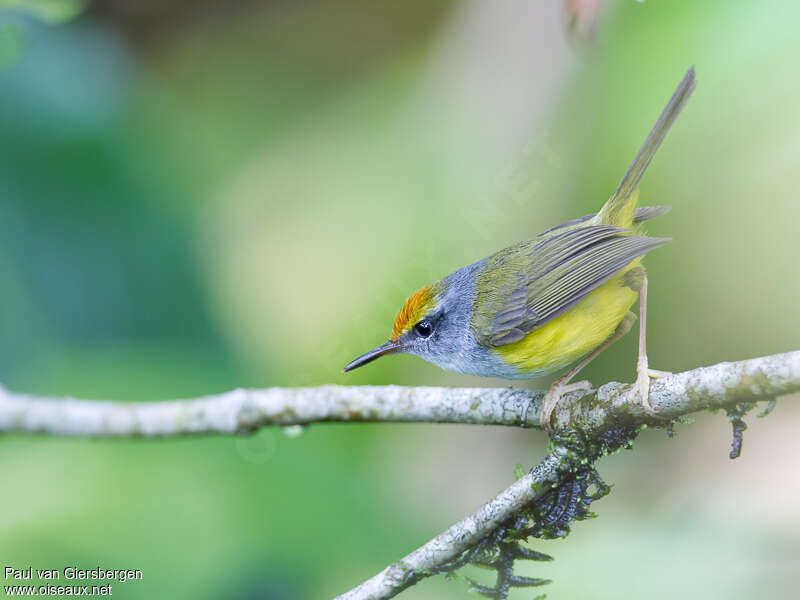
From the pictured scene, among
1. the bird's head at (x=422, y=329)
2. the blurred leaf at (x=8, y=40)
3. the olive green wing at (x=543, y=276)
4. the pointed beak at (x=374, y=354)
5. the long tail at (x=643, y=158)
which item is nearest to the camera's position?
the long tail at (x=643, y=158)

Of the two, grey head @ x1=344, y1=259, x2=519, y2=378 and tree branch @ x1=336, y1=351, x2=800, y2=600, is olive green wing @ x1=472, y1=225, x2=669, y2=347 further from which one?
tree branch @ x1=336, y1=351, x2=800, y2=600

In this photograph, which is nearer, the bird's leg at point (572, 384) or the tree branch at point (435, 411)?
the tree branch at point (435, 411)

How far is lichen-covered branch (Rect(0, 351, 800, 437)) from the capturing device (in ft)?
3.15

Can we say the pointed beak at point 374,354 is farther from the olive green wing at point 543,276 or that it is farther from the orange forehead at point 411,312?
the olive green wing at point 543,276

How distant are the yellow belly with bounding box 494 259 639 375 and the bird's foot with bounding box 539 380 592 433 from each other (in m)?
0.06

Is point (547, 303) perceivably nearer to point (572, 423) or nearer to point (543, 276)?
point (543, 276)

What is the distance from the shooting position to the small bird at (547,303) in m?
1.47

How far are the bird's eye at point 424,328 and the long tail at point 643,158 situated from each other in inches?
19.5

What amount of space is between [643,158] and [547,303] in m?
0.37

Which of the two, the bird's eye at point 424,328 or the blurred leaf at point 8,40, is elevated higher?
the blurred leaf at point 8,40

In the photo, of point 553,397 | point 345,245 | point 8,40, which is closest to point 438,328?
point 553,397

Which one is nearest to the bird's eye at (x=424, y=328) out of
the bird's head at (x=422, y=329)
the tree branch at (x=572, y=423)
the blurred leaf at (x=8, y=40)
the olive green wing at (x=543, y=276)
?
the bird's head at (x=422, y=329)

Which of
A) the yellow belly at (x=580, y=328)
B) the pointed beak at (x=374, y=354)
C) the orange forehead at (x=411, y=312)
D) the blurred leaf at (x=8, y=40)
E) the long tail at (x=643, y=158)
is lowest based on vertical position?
the yellow belly at (x=580, y=328)

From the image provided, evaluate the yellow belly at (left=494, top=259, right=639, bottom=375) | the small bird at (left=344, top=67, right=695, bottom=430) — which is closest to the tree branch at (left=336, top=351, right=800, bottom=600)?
the small bird at (left=344, top=67, right=695, bottom=430)
